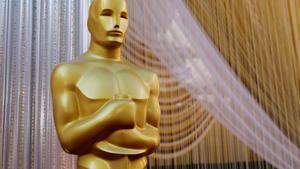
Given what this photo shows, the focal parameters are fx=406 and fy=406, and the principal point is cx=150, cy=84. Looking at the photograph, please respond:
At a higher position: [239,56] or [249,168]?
[239,56]

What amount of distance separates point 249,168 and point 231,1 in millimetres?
813

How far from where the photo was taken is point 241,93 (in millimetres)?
1922

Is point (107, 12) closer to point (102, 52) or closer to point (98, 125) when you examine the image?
point (102, 52)

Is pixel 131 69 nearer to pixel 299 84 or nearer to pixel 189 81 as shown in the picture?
pixel 189 81

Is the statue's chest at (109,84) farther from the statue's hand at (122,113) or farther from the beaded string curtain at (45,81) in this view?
the beaded string curtain at (45,81)

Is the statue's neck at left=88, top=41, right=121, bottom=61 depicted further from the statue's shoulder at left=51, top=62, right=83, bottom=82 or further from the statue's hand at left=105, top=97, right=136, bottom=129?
A: the statue's hand at left=105, top=97, right=136, bottom=129

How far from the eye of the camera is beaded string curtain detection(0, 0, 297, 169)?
1.65 metres

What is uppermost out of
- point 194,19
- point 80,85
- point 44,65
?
point 194,19

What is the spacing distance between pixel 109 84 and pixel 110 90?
0.7 inches

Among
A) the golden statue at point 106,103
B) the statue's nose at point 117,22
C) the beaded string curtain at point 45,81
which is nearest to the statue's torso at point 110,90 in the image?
the golden statue at point 106,103

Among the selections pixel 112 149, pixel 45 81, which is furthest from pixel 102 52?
pixel 45 81

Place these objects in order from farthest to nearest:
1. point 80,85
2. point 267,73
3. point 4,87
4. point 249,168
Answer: point 267,73, point 249,168, point 4,87, point 80,85

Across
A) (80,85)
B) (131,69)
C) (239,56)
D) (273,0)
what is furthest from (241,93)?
(80,85)

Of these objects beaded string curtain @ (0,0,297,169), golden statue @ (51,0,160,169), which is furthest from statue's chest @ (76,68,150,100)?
beaded string curtain @ (0,0,297,169)
